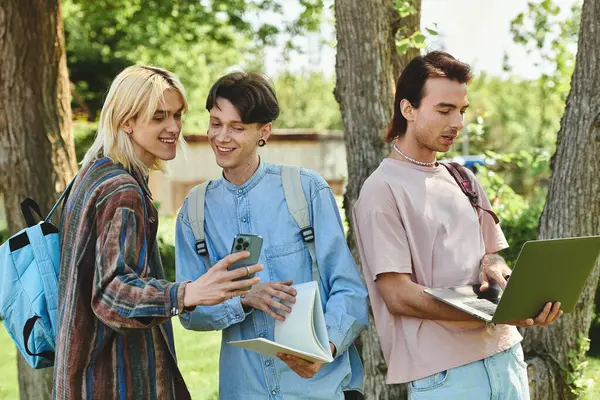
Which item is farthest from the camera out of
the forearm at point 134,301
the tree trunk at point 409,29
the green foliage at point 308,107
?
the green foliage at point 308,107

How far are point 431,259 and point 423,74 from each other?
2.29ft

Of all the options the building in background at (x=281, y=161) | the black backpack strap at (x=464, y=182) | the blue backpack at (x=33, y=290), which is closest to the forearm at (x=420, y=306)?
the black backpack strap at (x=464, y=182)

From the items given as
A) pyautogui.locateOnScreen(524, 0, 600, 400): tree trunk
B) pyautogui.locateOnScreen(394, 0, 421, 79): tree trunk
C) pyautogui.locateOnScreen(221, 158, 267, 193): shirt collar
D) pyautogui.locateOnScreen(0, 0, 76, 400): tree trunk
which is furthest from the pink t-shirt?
pyautogui.locateOnScreen(0, 0, 76, 400): tree trunk

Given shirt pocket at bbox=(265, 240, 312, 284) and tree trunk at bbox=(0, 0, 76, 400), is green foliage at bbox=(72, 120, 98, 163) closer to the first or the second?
tree trunk at bbox=(0, 0, 76, 400)

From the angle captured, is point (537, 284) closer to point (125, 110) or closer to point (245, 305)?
point (245, 305)

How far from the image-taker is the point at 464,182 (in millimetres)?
3320

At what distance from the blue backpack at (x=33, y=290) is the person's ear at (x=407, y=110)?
1.26 m

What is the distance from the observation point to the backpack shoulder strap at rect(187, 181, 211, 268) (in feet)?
10.6

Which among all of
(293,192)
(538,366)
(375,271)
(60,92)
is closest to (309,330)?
(375,271)

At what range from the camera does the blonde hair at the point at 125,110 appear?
2857 mm

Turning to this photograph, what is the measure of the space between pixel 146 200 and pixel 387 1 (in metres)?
2.55

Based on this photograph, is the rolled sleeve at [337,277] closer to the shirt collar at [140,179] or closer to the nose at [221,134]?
the nose at [221,134]

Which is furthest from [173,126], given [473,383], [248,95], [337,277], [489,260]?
[473,383]

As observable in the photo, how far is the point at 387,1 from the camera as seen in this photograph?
16.0ft
